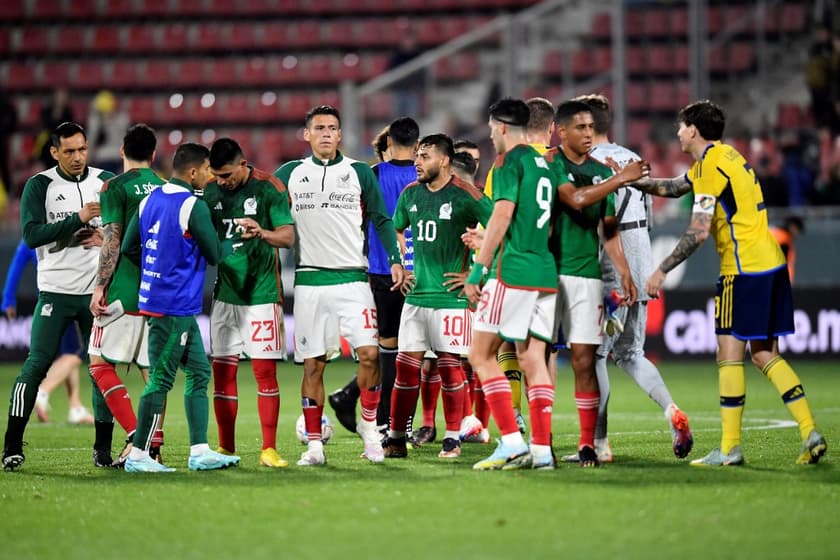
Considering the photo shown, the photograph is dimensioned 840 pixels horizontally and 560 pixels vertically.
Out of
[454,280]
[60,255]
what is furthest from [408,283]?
[60,255]

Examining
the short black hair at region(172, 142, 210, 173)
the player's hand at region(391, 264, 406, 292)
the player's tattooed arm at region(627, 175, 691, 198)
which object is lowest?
the player's hand at region(391, 264, 406, 292)

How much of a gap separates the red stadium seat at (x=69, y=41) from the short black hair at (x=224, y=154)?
20.2 meters

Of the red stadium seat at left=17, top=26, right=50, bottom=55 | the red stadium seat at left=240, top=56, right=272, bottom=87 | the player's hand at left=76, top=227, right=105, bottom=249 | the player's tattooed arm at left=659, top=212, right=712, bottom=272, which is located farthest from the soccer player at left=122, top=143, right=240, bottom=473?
the red stadium seat at left=17, top=26, right=50, bottom=55

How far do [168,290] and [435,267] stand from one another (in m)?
1.83

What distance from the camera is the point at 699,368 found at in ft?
58.0

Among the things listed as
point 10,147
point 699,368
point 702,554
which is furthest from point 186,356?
point 10,147

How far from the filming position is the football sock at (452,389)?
945cm

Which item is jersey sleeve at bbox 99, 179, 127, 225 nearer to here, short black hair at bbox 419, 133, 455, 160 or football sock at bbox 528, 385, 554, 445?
short black hair at bbox 419, 133, 455, 160

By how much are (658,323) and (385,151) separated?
28.4 feet

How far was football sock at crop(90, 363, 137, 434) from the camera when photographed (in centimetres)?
880

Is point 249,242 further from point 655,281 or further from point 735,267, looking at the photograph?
point 735,267

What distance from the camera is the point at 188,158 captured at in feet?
28.4

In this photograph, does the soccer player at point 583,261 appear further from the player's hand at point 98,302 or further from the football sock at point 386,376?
the player's hand at point 98,302

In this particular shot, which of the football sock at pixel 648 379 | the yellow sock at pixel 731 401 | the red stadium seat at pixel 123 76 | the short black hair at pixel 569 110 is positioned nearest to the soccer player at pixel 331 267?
the short black hair at pixel 569 110
